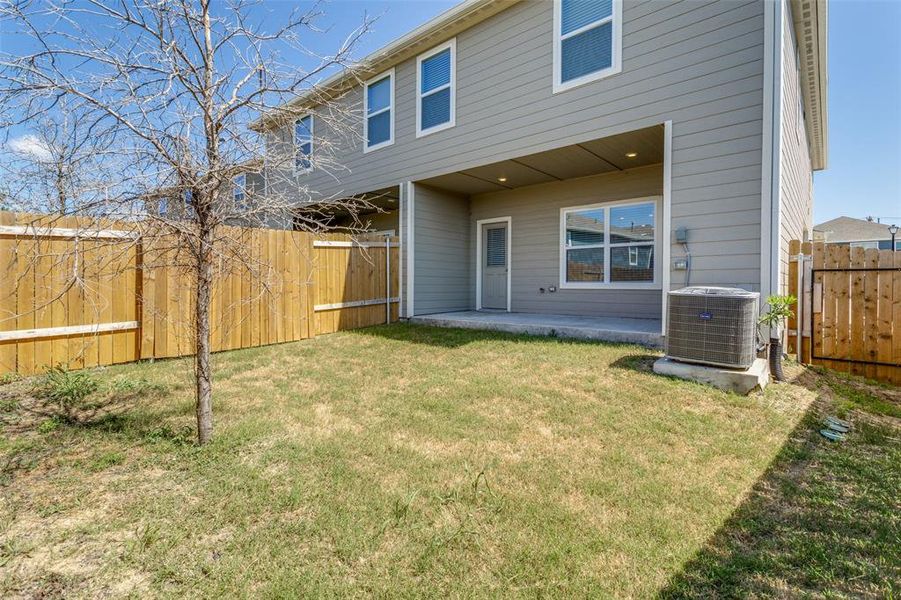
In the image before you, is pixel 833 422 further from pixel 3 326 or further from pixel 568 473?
pixel 3 326

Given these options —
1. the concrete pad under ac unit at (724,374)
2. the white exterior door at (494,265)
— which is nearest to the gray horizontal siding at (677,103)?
the concrete pad under ac unit at (724,374)

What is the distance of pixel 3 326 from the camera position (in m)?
4.13

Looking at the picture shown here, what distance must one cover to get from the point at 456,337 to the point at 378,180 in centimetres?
441

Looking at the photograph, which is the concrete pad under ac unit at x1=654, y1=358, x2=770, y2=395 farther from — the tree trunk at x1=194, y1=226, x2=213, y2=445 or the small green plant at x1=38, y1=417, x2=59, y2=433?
the small green plant at x1=38, y1=417, x2=59, y2=433

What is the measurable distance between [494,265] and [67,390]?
24.9 feet

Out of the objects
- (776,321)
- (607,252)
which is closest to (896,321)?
(776,321)

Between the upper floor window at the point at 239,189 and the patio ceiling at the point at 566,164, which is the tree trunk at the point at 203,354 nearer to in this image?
the upper floor window at the point at 239,189

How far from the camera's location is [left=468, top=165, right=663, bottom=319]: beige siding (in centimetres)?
730

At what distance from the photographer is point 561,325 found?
6.58 m

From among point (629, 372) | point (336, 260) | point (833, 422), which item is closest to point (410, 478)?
point (629, 372)

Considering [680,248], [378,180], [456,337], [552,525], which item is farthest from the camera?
[378,180]

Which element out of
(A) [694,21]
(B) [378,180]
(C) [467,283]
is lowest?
(C) [467,283]

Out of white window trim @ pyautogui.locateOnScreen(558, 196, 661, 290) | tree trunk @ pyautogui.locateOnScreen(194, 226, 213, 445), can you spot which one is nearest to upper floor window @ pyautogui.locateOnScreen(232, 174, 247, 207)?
tree trunk @ pyautogui.locateOnScreen(194, 226, 213, 445)

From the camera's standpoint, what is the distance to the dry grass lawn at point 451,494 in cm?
165
